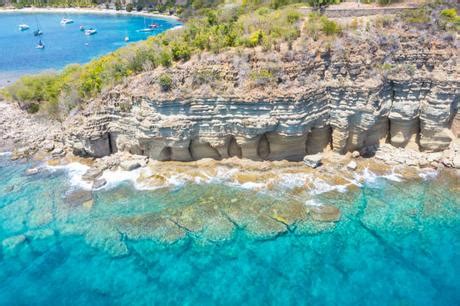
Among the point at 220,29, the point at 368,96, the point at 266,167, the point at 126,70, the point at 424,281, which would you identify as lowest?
the point at 424,281

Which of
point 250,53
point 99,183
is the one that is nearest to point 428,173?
point 250,53


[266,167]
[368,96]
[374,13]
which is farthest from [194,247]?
[374,13]

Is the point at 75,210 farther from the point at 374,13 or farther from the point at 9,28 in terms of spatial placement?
the point at 9,28

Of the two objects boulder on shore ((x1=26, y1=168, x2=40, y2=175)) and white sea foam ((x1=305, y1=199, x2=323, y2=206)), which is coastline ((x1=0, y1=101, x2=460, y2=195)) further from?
boulder on shore ((x1=26, y1=168, x2=40, y2=175))

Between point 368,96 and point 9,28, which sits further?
point 9,28

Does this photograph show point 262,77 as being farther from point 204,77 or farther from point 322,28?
point 322,28

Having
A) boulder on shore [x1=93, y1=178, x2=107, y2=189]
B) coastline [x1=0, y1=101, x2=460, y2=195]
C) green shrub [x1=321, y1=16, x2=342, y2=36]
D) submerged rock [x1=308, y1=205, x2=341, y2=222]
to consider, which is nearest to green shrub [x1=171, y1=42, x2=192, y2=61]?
coastline [x1=0, y1=101, x2=460, y2=195]

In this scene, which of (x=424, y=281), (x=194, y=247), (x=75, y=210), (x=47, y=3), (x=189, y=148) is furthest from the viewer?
(x=47, y=3)
